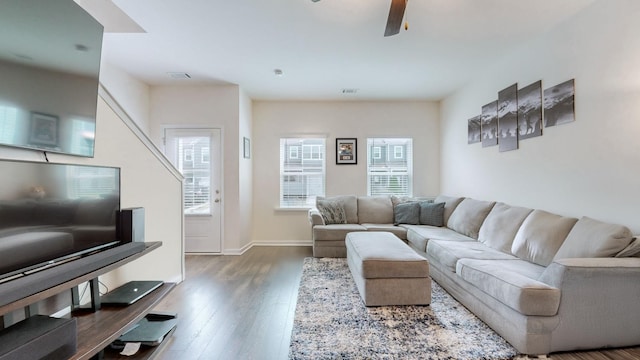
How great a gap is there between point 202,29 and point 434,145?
431cm

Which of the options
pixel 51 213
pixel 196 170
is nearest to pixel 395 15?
pixel 51 213

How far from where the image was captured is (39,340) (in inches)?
46.8

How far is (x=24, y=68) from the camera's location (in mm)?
1385

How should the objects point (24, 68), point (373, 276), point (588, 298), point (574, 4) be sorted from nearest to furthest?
point (24, 68) < point (588, 298) < point (574, 4) < point (373, 276)

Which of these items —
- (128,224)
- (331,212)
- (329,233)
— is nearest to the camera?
(128,224)

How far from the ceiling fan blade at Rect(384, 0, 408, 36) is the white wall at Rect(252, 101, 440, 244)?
3141mm

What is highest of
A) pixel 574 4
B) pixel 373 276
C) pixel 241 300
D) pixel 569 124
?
pixel 574 4

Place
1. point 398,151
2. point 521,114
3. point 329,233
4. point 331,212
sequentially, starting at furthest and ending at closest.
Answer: point 398,151
point 331,212
point 329,233
point 521,114

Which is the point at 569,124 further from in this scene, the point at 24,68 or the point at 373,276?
the point at 24,68

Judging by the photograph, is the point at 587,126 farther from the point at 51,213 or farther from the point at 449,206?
the point at 51,213

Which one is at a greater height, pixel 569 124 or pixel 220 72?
pixel 220 72

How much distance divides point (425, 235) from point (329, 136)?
2.55 meters

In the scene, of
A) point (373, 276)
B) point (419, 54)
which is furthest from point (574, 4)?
point (373, 276)

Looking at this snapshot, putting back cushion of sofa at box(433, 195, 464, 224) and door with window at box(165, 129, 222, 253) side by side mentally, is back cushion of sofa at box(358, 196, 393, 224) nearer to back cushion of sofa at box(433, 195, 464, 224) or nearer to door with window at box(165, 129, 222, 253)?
back cushion of sofa at box(433, 195, 464, 224)
